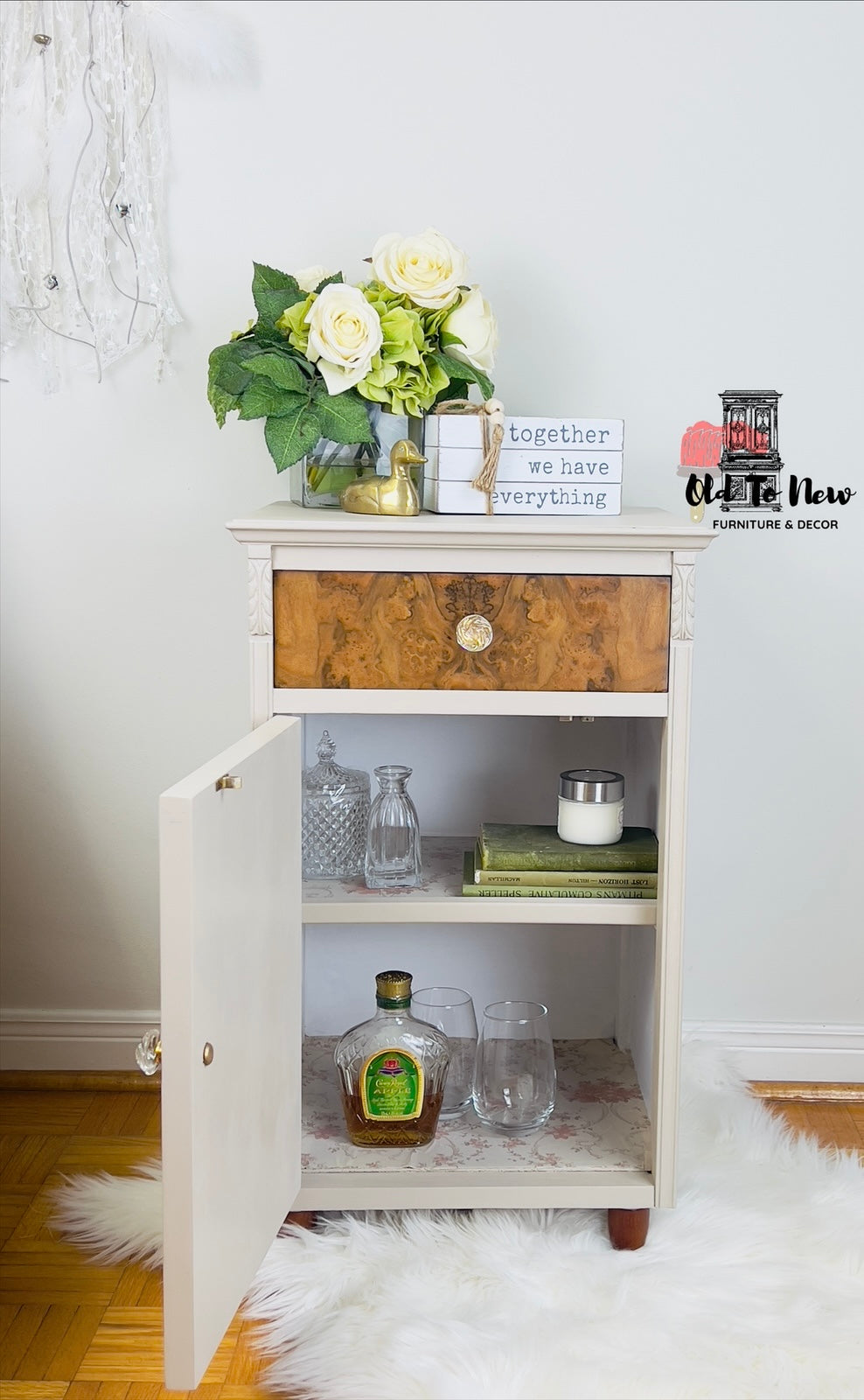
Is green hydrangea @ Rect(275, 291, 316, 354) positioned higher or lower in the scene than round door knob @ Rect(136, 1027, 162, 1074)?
higher

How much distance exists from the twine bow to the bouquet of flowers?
0.06m

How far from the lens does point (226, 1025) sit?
104 cm

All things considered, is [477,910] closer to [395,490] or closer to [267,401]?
[395,490]

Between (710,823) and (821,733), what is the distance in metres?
0.21

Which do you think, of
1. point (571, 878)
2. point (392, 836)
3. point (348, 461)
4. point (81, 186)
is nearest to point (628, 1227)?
point (571, 878)

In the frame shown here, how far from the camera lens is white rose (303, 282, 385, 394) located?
52.5 inches

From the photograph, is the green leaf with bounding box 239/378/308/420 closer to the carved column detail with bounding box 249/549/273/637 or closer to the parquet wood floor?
the carved column detail with bounding box 249/549/273/637

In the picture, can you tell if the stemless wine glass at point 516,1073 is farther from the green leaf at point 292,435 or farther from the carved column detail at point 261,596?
the green leaf at point 292,435

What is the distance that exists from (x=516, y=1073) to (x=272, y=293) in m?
0.95

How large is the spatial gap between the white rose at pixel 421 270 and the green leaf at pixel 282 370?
0.46 ft

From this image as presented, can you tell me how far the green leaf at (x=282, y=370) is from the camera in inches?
53.6

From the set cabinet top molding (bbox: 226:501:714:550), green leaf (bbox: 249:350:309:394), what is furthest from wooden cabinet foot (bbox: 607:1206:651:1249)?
green leaf (bbox: 249:350:309:394)

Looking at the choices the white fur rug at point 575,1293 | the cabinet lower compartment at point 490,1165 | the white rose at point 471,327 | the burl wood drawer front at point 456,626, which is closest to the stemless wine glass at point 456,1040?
the cabinet lower compartment at point 490,1165

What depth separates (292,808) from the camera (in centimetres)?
127
